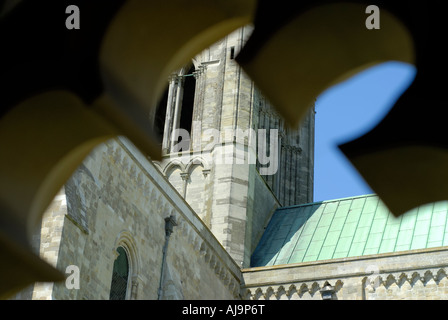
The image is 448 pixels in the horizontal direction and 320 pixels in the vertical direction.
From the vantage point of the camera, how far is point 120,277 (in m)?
17.2

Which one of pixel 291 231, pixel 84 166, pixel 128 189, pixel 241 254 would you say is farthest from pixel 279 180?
pixel 84 166

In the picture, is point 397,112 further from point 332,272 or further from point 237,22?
point 332,272

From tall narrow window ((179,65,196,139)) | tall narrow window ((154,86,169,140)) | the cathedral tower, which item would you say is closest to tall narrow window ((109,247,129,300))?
the cathedral tower

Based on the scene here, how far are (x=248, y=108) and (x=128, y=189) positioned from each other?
414 inches

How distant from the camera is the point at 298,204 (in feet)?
100.0

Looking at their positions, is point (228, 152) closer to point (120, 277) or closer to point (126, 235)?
point (126, 235)

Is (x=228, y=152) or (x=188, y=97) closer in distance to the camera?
(x=228, y=152)

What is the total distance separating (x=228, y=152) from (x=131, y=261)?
9.38m

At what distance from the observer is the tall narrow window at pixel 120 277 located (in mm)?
16966

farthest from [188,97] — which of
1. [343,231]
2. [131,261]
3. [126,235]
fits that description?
[126,235]

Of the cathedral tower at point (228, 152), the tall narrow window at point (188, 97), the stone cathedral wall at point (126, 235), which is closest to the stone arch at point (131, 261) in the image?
the stone cathedral wall at point (126, 235)

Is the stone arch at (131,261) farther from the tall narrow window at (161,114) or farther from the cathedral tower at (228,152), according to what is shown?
the tall narrow window at (161,114)

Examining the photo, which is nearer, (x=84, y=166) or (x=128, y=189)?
(x=84, y=166)

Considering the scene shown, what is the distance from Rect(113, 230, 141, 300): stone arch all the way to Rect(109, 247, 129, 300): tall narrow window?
7cm
